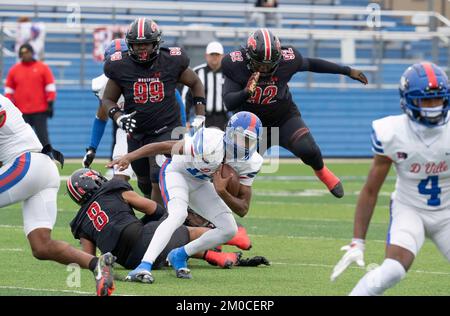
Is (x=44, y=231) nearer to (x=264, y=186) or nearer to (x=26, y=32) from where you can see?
(x=264, y=186)

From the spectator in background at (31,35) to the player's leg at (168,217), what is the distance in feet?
38.0

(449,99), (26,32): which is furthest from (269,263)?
(26,32)

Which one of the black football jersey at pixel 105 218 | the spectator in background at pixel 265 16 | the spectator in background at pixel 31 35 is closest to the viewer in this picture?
the black football jersey at pixel 105 218

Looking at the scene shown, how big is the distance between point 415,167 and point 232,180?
2.45 meters

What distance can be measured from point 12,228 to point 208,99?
488 centimetres

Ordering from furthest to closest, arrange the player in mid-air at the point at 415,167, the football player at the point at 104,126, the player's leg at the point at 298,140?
the player's leg at the point at 298,140, the football player at the point at 104,126, the player in mid-air at the point at 415,167

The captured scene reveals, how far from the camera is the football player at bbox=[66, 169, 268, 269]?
738 cm

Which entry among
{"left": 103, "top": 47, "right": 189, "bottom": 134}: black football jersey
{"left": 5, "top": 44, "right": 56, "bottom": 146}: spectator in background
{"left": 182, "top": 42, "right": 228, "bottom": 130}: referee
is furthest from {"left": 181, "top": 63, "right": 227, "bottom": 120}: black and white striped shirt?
{"left": 103, "top": 47, "right": 189, "bottom": 134}: black football jersey

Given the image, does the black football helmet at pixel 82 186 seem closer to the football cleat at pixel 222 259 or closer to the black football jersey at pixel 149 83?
the football cleat at pixel 222 259

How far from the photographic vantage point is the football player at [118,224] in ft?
24.2

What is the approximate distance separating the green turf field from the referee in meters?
1.37

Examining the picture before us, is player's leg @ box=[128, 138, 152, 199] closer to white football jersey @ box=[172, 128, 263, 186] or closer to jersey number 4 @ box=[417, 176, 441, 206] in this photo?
white football jersey @ box=[172, 128, 263, 186]

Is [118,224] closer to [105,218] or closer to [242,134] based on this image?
[105,218]

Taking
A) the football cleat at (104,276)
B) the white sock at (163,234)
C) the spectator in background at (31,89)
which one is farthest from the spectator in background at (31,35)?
the football cleat at (104,276)
